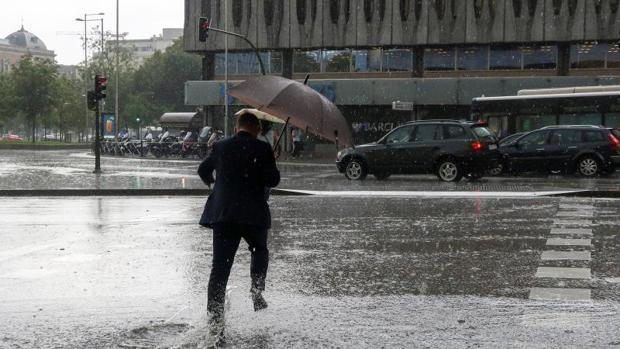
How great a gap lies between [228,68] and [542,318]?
159 feet

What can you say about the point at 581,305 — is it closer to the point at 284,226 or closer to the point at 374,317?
the point at 374,317

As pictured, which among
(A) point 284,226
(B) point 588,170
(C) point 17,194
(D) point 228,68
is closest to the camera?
(A) point 284,226

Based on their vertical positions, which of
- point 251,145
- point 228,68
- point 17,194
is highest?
point 228,68

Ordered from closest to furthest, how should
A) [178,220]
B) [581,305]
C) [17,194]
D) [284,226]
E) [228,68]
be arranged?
[581,305] → [284,226] → [178,220] → [17,194] → [228,68]

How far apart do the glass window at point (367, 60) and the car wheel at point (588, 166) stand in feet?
81.1

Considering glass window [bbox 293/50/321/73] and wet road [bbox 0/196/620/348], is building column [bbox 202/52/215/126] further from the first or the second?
wet road [bbox 0/196/620/348]

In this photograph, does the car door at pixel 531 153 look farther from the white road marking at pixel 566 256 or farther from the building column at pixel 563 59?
the building column at pixel 563 59

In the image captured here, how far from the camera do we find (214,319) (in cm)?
649

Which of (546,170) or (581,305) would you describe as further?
(546,170)

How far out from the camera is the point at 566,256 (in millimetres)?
9867

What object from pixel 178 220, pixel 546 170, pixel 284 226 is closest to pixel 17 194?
pixel 178 220

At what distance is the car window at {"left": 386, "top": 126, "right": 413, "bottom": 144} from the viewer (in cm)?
2480

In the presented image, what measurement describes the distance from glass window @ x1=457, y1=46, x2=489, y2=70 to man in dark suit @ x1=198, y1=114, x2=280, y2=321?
4205cm

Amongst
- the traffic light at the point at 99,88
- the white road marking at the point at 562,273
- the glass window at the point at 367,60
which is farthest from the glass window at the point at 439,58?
the white road marking at the point at 562,273
